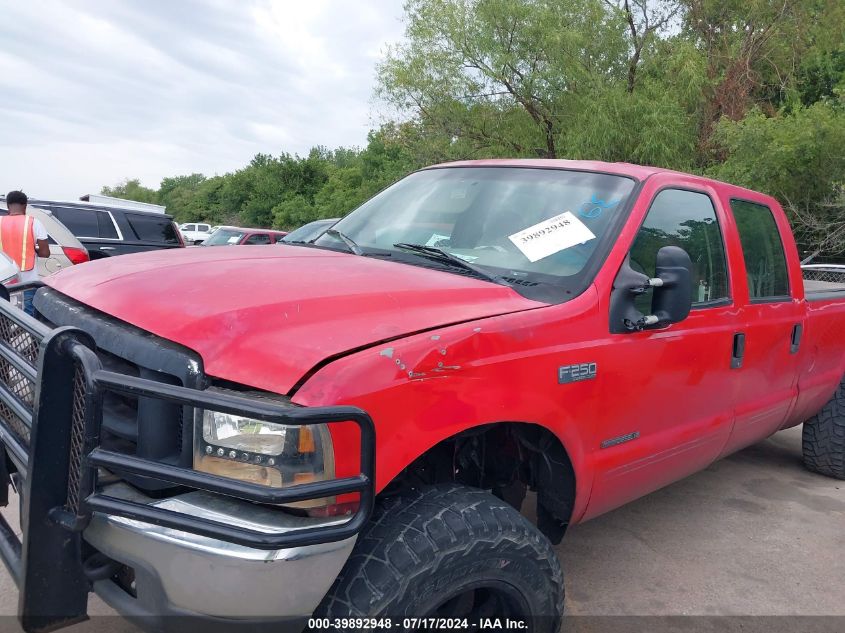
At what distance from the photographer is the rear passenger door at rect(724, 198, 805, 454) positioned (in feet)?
11.3

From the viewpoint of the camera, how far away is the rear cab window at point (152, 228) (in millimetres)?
11164

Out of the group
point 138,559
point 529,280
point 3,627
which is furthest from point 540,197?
point 3,627

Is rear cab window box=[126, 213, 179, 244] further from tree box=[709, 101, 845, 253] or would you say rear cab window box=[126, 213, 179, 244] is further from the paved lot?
tree box=[709, 101, 845, 253]

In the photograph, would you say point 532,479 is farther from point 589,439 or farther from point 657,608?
point 657,608

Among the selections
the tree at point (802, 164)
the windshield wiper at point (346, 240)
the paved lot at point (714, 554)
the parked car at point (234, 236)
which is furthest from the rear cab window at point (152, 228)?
the tree at point (802, 164)

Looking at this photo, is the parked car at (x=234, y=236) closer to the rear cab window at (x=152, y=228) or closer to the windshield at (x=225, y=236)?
the windshield at (x=225, y=236)

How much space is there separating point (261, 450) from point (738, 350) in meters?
2.49

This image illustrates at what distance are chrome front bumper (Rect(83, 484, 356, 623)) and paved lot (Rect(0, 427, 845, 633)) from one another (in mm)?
1184

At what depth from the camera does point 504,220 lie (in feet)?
9.86

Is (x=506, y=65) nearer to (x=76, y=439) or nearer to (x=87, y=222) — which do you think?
(x=87, y=222)

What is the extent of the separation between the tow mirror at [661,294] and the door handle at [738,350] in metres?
0.84

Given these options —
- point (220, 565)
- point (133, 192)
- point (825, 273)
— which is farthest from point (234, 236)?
point (133, 192)

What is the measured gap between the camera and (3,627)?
257 centimetres

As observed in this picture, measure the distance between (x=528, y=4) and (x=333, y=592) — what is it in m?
19.3
